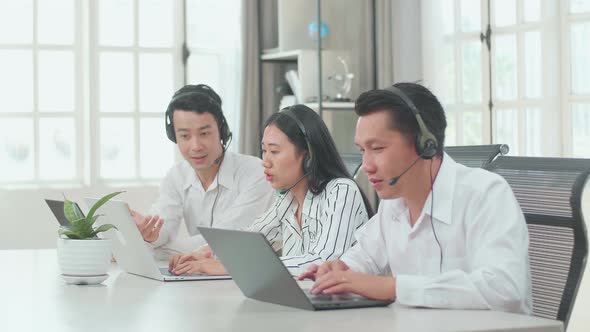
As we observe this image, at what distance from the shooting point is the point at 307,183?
2.69 m

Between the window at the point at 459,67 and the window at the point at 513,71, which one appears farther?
the window at the point at 459,67

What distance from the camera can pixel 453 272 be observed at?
1747 millimetres

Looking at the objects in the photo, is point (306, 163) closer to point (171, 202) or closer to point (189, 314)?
point (171, 202)

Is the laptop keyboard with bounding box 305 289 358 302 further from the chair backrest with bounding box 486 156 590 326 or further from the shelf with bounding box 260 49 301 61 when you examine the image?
the shelf with bounding box 260 49 301 61

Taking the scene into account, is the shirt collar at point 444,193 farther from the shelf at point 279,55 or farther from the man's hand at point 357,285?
the shelf at point 279,55

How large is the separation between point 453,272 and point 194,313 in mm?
490

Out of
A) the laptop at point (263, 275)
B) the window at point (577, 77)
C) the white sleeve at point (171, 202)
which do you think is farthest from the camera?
the window at point (577, 77)

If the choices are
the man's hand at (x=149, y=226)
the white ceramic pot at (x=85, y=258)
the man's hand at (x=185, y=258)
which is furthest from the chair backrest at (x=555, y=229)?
the man's hand at (x=149, y=226)

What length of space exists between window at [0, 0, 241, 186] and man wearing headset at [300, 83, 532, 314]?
336cm

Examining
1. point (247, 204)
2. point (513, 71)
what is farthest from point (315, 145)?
point (513, 71)

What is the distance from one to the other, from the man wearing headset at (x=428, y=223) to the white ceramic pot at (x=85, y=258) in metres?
0.55

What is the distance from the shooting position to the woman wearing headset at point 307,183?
8.25 feet

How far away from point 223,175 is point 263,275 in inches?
61.9

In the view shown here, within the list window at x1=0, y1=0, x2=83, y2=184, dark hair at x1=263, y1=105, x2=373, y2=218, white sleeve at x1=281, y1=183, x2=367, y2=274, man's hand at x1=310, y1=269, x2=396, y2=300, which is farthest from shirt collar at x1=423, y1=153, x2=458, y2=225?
window at x1=0, y1=0, x2=83, y2=184
